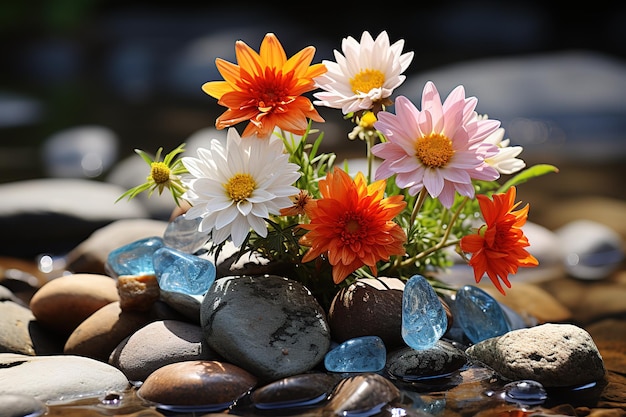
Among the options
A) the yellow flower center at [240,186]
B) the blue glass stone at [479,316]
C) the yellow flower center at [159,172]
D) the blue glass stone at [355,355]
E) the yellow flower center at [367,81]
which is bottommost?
the blue glass stone at [355,355]

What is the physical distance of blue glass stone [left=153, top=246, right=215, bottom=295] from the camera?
8.73 feet

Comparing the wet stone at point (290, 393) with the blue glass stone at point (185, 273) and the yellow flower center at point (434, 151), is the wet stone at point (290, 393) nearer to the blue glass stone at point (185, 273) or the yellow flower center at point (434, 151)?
the blue glass stone at point (185, 273)

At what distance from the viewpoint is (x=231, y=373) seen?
2426 millimetres

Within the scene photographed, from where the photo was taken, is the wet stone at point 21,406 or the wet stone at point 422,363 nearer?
the wet stone at point 21,406

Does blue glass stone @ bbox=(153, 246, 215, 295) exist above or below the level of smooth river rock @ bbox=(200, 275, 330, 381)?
above

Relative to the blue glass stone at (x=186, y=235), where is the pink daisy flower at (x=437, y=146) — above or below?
above

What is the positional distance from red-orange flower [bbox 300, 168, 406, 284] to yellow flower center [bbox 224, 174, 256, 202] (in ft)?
0.61

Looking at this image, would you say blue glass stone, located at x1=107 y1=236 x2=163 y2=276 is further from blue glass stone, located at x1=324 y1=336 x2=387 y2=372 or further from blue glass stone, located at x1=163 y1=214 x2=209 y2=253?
blue glass stone, located at x1=324 y1=336 x2=387 y2=372

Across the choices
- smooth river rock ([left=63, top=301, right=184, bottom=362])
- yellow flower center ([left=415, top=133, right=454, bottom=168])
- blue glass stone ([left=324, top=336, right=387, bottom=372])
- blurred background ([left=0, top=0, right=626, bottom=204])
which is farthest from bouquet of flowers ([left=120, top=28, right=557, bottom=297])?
blurred background ([left=0, top=0, right=626, bottom=204])

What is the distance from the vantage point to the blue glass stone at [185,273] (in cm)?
266

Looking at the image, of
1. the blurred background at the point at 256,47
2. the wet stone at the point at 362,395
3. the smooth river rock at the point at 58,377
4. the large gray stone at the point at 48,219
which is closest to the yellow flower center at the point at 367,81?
the wet stone at the point at 362,395

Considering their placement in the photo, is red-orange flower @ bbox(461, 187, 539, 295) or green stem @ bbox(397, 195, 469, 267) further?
green stem @ bbox(397, 195, 469, 267)

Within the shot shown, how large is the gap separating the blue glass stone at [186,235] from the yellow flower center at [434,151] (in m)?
0.86

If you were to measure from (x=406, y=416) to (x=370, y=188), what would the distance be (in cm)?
66
